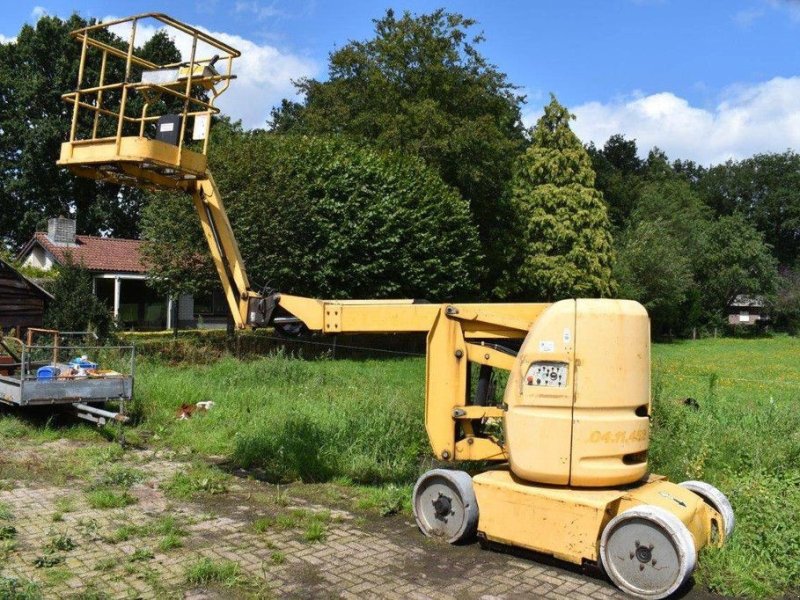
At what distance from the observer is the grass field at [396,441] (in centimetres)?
569

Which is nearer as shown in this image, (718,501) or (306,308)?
→ (718,501)

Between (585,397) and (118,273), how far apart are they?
30.1 meters

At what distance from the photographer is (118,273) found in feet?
105

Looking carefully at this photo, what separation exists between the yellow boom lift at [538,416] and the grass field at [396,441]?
15.3 inches

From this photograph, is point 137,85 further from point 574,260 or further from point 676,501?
point 574,260

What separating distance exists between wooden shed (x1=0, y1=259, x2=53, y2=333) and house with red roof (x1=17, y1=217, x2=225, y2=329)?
12.3 metres

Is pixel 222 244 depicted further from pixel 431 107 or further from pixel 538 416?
pixel 431 107

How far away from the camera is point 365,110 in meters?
32.6

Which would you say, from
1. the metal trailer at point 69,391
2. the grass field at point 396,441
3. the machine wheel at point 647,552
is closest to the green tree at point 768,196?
the grass field at point 396,441

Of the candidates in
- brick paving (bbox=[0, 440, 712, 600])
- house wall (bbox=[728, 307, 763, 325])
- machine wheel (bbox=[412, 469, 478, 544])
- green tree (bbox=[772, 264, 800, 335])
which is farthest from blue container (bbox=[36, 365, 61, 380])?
house wall (bbox=[728, 307, 763, 325])

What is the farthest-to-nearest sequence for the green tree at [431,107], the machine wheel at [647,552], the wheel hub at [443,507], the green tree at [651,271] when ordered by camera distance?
the green tree at [651,271] < the green tree at [431,107] < the wheel hub at [443,507] < the machine wheel at [647,552]

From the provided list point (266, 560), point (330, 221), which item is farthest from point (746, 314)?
point (266, 560)

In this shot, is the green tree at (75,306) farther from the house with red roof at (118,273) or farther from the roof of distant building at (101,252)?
the roof of distant building at (101,252)

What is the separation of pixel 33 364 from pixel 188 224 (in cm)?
966
